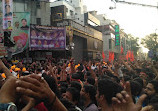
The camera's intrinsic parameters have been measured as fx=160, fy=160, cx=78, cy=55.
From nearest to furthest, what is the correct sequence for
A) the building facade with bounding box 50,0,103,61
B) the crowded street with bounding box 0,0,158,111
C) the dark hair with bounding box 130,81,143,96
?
the crowded street with bounding box 0,0,158,111
the dark hair with bounding box 130,81,143,96
the building facade with bounding box 50,0,103,61

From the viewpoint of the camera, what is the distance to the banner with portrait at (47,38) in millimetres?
16719

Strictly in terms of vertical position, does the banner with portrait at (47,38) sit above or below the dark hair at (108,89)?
above

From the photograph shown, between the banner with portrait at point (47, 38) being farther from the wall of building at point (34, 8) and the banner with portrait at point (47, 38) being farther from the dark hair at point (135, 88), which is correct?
the dark hair at point (135, 88)

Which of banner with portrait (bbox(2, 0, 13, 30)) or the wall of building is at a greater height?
the wall of building

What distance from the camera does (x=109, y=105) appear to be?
221cm

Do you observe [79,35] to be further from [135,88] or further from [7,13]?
[135,88]

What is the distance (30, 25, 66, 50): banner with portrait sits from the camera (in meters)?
16.7

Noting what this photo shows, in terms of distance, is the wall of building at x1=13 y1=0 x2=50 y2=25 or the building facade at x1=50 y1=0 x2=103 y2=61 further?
the building facade at x1=50 y1=0 x2=103 y2=61

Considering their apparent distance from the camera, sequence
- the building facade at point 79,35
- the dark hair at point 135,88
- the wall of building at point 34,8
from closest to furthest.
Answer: the dark hair at point 135,88 < the wall of building at point 34,8 < the building facade at point 79,35

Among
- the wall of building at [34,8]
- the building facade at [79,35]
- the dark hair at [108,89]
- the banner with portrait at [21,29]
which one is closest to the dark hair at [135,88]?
the dark hair at [108,89]

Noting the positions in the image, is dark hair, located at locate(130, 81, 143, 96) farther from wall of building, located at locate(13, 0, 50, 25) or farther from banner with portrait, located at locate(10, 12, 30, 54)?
wall of building, located at locate(13, 0, 50, 25)

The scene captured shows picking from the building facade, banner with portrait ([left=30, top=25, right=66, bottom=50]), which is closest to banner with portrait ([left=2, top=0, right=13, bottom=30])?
banner with portrait ([left=30, top=25, right=66, bottom=50])

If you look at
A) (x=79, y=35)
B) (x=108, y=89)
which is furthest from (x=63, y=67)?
(x=79, y=35)

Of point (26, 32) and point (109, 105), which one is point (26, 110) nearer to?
point (109, 105)
